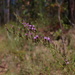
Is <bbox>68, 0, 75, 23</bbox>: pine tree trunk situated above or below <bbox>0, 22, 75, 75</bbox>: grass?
above

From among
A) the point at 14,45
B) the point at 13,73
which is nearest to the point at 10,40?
the point at 14,45

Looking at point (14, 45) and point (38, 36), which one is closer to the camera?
point (38, 36)

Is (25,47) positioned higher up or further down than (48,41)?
further down

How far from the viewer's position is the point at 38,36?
2.10 meters

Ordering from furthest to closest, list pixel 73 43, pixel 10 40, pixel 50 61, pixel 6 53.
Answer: pixel 10 40 → pixel 73 43 → pixel 6 53 → pixel 50 61

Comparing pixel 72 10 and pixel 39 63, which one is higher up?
pixel 72 10

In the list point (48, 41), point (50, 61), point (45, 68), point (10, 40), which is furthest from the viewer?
point (10, 40)

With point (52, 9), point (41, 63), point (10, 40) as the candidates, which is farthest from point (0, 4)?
point (41, 63)

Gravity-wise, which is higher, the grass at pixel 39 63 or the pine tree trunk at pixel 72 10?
the pine tree trunk at pixel 72 10

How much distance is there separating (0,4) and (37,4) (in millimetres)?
5355

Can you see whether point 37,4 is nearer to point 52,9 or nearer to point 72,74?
point 52,9

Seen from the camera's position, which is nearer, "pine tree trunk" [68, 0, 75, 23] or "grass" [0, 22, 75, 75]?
"grass" [0, 22, 75, 75]

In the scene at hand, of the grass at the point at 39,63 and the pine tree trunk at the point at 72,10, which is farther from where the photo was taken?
the pine tree trunk at the point at 72,10

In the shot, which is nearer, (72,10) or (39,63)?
(39,63)
